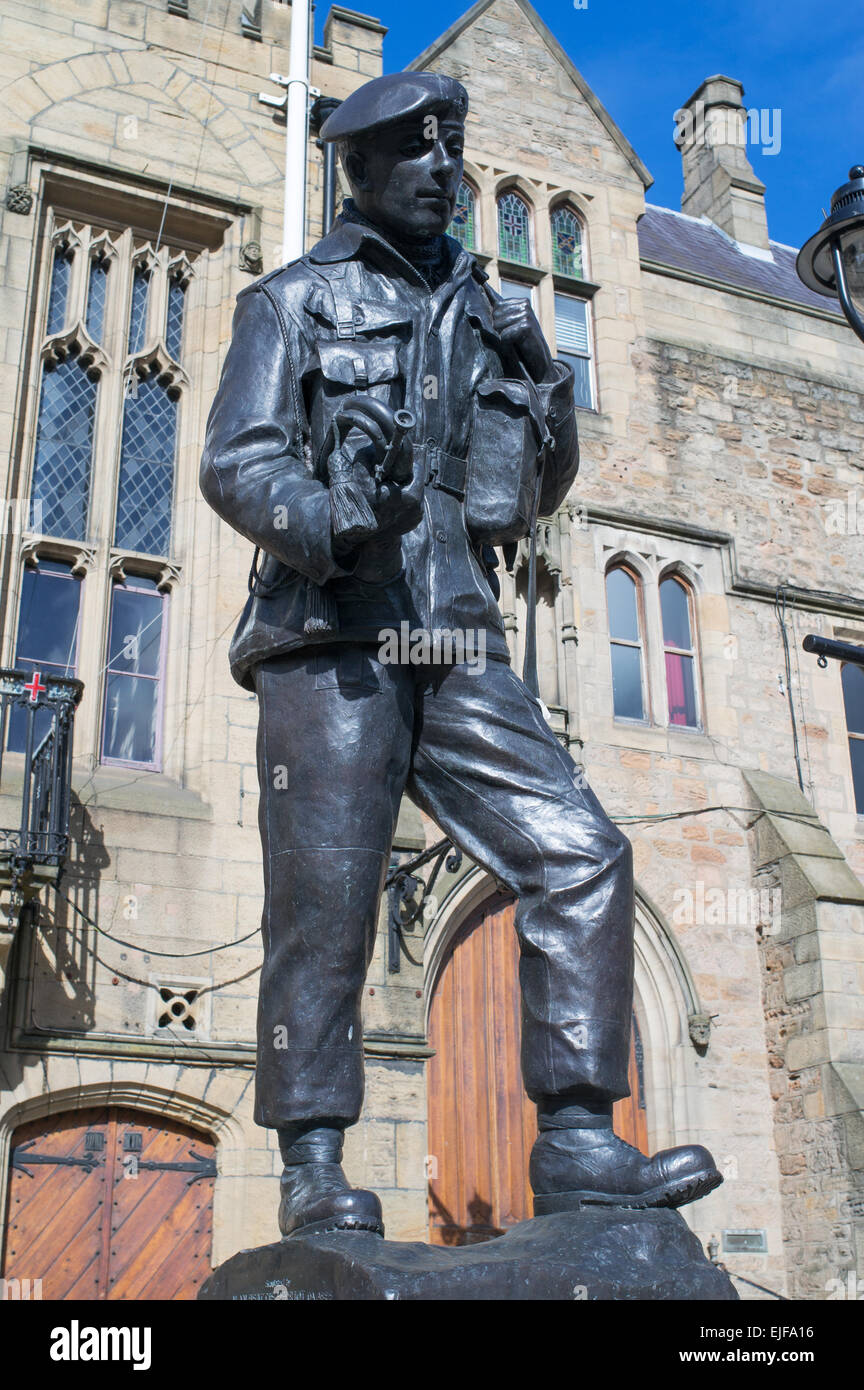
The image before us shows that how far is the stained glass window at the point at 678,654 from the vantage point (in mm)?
12656

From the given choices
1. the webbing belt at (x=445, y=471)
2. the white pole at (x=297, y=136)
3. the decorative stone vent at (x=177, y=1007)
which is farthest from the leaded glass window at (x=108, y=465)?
the webbing belt at (x=445, y=471)

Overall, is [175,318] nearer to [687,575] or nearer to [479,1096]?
[687,575]

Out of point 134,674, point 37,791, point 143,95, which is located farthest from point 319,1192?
point 143,95

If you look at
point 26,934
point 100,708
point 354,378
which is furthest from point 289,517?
point 100,708

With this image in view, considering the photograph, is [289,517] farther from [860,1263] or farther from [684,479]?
[684,479]

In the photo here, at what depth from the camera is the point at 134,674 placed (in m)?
10.2

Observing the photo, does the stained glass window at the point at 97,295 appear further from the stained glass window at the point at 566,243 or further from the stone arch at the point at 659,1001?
the stone arch at the point at 659,1001

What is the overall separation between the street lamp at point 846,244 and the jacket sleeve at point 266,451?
12.6 ft

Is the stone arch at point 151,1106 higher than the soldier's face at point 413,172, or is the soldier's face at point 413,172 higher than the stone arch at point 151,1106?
the soldier's face at point 413,172

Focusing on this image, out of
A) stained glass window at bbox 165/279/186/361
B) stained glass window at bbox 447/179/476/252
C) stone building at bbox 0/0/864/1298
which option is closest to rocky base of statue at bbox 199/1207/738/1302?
stone building at bbox 0/0/864/1298

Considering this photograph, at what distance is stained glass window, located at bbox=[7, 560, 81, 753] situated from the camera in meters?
9.85

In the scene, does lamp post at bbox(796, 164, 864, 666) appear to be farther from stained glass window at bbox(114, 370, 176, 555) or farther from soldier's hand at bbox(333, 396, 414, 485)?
stained glass window at bbox(114, 370, 176, 555)

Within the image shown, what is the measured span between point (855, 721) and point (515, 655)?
11.3ft

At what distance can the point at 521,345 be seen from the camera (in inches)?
142
